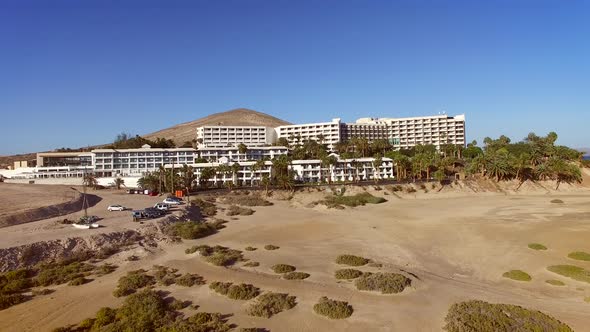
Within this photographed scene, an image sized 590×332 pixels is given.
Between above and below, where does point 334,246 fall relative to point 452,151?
below

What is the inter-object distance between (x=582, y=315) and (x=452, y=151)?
108m

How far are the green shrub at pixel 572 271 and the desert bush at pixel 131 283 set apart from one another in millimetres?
29577

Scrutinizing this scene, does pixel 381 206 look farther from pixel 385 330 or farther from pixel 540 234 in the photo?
pixel 385 330

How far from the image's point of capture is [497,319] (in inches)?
734

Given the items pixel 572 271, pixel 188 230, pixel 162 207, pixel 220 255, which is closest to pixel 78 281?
pixel 220 255

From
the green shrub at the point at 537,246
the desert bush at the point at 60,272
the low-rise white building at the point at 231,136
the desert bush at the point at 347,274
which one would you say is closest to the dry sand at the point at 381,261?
the desert bush at the point at 347,274

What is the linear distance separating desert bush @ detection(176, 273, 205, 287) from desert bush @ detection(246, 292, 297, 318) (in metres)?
5.65

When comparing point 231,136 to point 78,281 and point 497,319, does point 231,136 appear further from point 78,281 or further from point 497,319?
point 497,319

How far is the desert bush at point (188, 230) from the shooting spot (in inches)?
1566

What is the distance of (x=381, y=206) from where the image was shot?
6462 centimetres

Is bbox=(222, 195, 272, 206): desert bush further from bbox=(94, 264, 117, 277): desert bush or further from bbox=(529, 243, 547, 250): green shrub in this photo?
bbox=(529, 243, 547, 250): green shrub

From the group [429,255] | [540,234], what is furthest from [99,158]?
[540,234]

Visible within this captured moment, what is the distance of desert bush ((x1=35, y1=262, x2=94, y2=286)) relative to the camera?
2595 centimetres

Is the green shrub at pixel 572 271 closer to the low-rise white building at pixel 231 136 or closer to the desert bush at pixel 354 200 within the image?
the desert bush at pixel 354 200
